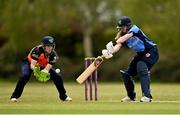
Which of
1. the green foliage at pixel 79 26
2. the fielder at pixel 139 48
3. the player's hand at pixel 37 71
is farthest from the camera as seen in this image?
the green foliage at pixel 79 26

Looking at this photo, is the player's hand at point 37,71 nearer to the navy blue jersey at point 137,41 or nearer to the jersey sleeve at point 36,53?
the jersey sleeve at point 36,53

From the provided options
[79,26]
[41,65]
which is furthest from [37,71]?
[79,26]

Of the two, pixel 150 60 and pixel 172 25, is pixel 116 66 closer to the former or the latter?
pixel 172 25

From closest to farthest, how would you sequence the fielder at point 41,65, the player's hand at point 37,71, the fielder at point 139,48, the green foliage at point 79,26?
the fielder at point 139,48 < the fielder at point 41,65 < the player's hand at point 37,71 < the green foliage at point 79,26

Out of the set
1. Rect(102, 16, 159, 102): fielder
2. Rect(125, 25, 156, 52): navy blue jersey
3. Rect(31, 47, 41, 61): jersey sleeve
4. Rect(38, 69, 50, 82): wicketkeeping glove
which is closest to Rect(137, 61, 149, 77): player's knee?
Rect(102, 16, 159, 102): fielder

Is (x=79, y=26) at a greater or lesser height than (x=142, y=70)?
greater

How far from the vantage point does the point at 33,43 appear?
6606 centimetres

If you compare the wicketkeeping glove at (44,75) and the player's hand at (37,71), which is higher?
the player's hand at (37,71)

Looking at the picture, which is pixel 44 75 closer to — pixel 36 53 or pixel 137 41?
pixel 36 53

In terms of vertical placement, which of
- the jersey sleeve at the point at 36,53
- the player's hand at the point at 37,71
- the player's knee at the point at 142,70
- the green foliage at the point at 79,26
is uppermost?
the green foliage at the point at 79,26

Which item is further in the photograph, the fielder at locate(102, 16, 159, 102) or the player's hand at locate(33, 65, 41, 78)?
the player's hand at locate(33, 65, 41, 78)

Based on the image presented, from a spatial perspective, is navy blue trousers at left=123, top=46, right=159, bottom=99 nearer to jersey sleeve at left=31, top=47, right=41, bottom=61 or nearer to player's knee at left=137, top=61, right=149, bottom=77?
player's knee at left=137, top=61, right=149, bottom=77

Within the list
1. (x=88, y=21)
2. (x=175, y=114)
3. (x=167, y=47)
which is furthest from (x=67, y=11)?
(x=175, y=114)

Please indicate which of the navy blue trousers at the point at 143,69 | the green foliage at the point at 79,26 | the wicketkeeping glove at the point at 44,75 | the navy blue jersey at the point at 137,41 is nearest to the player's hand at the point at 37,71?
the wicketkeeping glove at the point at 44,75
